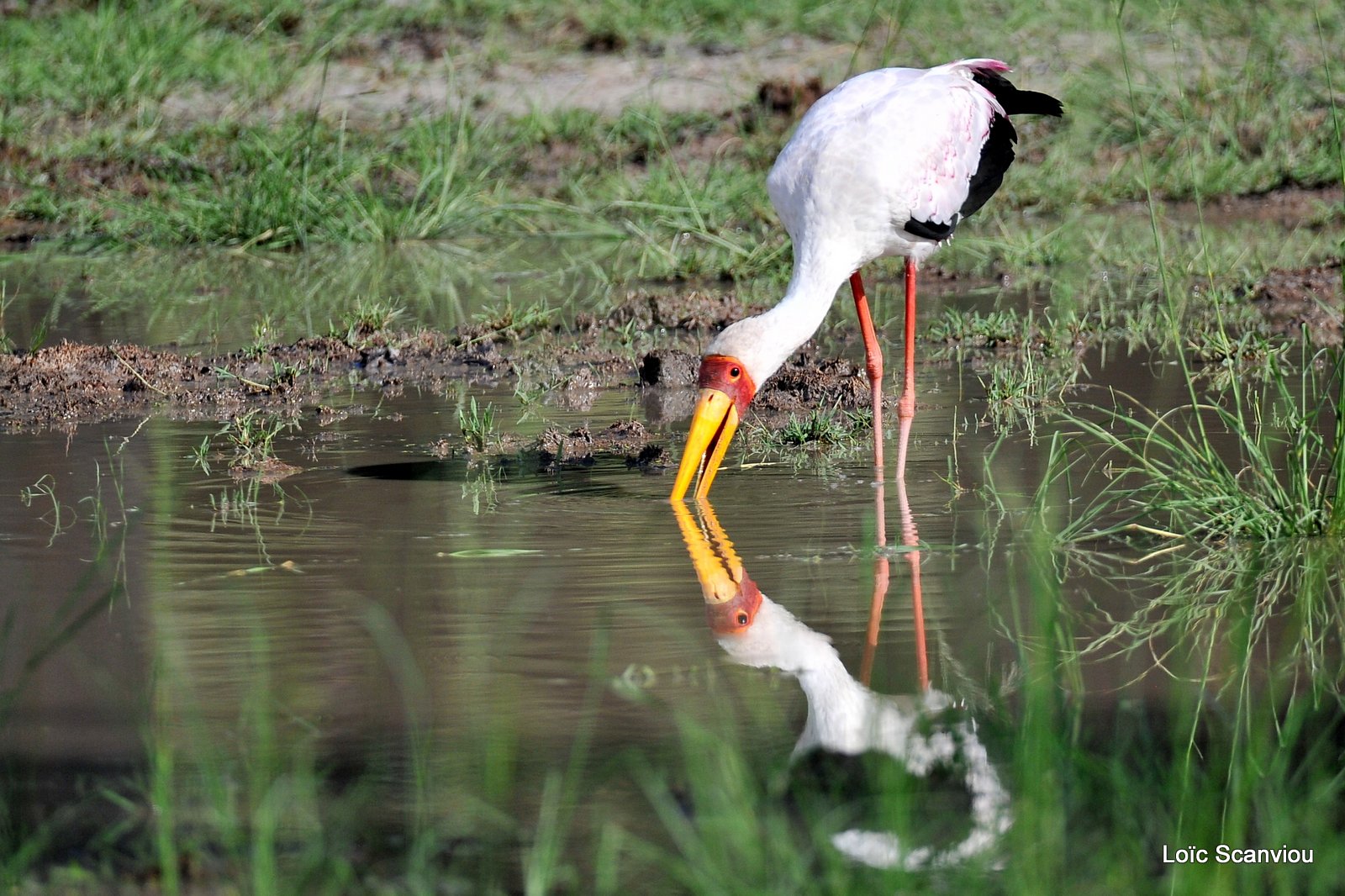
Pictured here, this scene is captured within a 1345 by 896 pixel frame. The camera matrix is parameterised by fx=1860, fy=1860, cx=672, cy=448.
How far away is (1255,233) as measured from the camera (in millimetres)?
9531

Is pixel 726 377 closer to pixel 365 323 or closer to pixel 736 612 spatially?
pixel 736 612

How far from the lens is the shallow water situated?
280 centimetres

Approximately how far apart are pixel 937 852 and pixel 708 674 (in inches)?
36.2

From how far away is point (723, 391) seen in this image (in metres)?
4.92

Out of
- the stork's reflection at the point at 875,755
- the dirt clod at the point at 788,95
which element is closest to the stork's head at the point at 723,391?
the stork's reflection at the point at 875,755

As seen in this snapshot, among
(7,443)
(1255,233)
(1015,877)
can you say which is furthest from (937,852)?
(1255,233)

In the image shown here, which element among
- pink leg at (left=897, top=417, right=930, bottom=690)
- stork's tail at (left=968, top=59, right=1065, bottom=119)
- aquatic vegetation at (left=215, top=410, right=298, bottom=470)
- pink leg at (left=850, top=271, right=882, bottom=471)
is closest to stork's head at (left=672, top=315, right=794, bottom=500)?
pink leg at (left=897, top=417, right=930, bottom=690)

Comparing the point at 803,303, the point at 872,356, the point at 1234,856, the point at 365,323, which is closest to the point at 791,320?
the point at 803,303

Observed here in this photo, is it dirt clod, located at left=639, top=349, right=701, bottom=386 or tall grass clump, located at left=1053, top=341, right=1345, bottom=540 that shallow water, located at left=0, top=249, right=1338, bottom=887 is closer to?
tall grass clump, located at left=1053, top=341, right=1345, bottom=540

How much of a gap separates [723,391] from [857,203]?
2.98 feet

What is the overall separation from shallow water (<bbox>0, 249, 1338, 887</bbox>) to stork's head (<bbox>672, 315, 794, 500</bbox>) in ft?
0.44

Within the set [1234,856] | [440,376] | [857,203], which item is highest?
[857,203]

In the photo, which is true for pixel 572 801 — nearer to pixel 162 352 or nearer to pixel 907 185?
pixel 907 185

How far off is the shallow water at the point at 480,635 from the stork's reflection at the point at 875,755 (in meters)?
0.04
